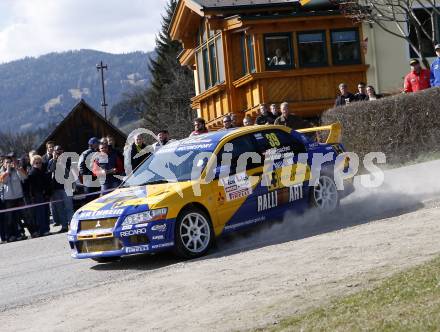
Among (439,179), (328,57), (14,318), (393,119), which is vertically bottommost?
(14,318)

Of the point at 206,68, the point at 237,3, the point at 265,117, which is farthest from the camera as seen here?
the point at 206,68

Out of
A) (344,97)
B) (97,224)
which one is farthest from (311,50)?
(97,224)

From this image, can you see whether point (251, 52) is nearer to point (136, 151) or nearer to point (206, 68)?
point (206, 68)

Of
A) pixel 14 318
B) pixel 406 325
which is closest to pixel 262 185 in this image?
pixel 14 318

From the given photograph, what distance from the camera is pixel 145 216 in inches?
465

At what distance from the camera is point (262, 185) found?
13.1 meters

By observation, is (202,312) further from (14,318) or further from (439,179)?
(439,179)

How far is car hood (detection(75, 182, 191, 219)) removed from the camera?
12.0 meters

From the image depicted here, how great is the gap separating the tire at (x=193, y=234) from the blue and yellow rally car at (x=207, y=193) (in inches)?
0.5

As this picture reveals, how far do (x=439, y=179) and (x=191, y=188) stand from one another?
5645mm

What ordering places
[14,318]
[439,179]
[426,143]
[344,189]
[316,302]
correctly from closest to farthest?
[316,302] < [14,318] < [344,189] < [439,179] < [426,143]

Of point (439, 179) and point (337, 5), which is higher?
point (337, 5)

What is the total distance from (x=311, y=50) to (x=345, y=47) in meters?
1.26

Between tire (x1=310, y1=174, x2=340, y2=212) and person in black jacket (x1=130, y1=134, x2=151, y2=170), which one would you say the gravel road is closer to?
tire (x1=310, y1=174, x2=340, y2=212)
